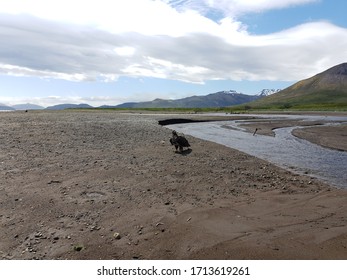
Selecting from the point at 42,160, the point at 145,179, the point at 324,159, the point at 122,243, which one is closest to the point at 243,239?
the point at 122,243

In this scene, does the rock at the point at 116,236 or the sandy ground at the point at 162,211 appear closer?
the sandy ground at the point at 162,211

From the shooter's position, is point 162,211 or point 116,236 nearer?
point 116,236

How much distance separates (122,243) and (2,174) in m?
9.80

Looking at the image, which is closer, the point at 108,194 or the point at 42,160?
the point at 108,194

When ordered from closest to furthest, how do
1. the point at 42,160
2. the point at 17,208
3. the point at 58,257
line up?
the point at 58,257
the point at 17,208
the point at 42,160

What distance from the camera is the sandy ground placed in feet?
28.2

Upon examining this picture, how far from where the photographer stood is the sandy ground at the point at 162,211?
8586 mm

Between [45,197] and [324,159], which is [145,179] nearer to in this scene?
[45,197]

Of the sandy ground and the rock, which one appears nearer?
the sandy ground

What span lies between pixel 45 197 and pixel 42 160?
7.27 metres

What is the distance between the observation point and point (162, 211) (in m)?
11.4

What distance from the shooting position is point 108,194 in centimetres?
1323
